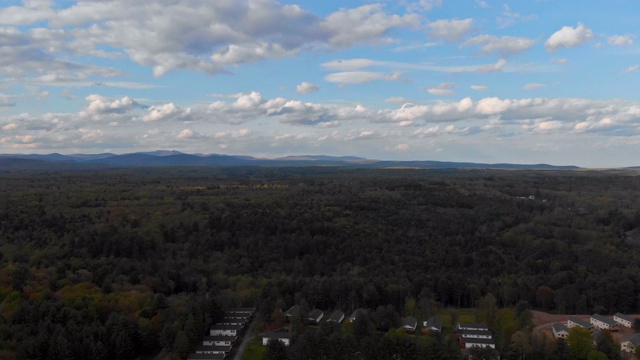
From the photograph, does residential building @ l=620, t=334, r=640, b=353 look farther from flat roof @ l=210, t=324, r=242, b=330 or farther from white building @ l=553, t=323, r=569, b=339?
flat roof @ l=210, t=324, r=242, b=330

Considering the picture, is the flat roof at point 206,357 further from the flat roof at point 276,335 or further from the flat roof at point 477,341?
the flat roof at point 477,341

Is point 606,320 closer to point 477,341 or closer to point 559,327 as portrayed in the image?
point 559,327

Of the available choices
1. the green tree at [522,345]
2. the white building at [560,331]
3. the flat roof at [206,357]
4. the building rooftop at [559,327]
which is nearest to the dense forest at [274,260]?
the flat roof at [206,357]

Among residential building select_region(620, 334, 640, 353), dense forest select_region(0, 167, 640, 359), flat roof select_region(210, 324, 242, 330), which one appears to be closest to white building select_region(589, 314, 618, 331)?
residential building select_region(620, 334, 640, 353)

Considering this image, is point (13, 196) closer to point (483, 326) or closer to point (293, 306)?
point (293, 306)

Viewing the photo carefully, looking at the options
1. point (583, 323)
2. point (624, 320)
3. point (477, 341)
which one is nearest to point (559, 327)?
point (583, 323)

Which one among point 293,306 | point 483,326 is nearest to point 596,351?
point 483,326

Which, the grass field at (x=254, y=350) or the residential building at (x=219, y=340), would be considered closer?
the grass field at (x=254, y=350)

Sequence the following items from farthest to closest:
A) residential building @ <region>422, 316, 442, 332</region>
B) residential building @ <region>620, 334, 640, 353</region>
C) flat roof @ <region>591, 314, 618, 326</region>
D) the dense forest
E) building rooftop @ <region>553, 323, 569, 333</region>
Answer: flat roof @ <region>591, 314, 618, 326</region> < residential building @ <region>422, 316, 442, 332</region> < building rooftop @ <region>553, 323, 569, 333</region> < the dense forest < residential building @ <region>620, 334, 640, 353</region>

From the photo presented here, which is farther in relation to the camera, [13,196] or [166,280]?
[13,196]
